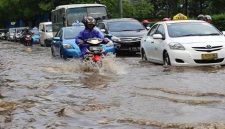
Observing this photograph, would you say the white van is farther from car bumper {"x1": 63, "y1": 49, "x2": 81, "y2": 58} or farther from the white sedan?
the white sedan

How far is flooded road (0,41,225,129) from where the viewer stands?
7359 mm

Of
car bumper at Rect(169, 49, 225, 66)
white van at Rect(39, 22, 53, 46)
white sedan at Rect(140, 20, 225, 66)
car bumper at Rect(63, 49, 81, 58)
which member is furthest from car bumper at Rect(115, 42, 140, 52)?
white van at Rect(39, 22, 53, 46)

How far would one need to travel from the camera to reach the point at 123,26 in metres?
22.8

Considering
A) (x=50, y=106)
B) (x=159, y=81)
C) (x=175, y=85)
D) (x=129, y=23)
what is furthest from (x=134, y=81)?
(x=129, y=23)

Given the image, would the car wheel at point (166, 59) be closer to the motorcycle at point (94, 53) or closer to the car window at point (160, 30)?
the car window at point (160, 30)

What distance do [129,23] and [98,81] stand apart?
1110cm

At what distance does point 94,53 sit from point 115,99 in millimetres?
5379

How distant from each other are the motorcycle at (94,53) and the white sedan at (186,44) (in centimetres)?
158

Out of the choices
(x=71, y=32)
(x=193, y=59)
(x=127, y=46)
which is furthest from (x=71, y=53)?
(x=193, y=59)

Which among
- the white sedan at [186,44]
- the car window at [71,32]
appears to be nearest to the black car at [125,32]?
the car window at [71,32]

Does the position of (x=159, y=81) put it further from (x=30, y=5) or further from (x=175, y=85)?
(x=30, y=5)

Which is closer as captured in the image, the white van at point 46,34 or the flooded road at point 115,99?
the flooded road at point 115,99

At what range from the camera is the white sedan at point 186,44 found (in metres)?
13.8

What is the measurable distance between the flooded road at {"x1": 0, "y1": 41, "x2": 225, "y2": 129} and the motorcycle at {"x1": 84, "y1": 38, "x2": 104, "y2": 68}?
0.82 ft
